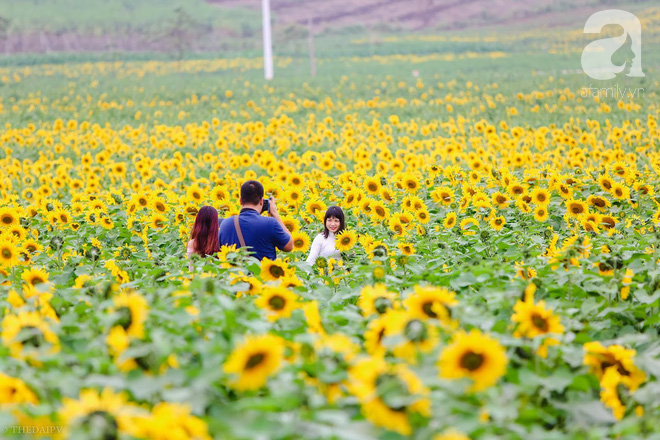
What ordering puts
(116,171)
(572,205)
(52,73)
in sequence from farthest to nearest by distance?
(52,73)
(116,171)
(572,205)

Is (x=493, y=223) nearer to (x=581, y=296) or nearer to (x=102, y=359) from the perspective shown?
(x=581, y=296)

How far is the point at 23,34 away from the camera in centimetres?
6347

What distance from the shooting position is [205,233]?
5.50 m

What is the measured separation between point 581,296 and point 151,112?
776 inches

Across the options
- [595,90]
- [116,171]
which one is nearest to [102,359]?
[116,171]

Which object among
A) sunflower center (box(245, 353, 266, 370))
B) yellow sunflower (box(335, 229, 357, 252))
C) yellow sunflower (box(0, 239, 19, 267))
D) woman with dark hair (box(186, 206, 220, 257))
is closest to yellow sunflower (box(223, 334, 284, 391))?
sunflower center (box(245, 353, 266, 370))

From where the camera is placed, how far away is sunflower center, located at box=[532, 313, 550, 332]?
271cm

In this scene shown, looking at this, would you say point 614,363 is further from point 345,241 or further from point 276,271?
point 345,241

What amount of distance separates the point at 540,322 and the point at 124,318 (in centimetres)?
149

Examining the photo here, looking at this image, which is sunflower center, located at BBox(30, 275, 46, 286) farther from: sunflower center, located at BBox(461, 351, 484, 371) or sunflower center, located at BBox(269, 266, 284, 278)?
sunflower center, located at BBox(461, 351, 484, 371)

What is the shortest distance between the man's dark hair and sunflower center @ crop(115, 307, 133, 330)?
3130 mm

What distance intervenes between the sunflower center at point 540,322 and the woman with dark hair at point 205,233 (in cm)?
318

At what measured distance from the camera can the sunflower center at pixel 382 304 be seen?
9.20 ft

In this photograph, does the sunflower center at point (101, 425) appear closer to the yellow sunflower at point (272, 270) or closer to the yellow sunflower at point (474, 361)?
the yellow sunflower at point (474, 361)
